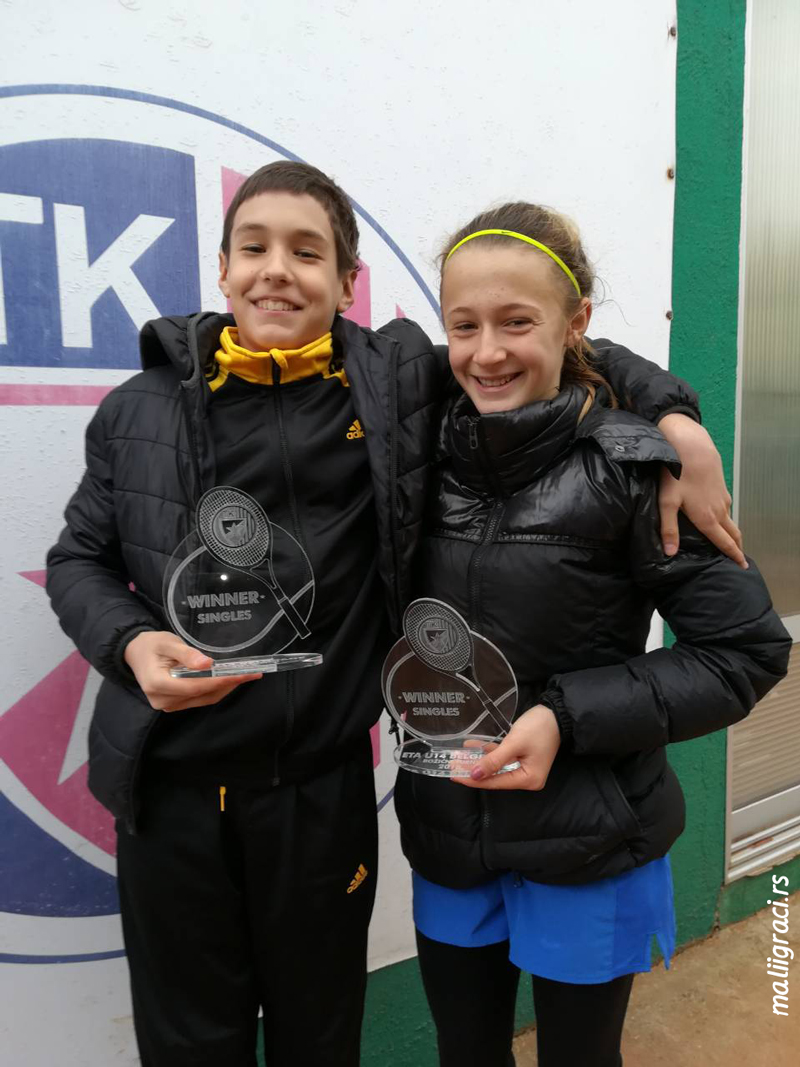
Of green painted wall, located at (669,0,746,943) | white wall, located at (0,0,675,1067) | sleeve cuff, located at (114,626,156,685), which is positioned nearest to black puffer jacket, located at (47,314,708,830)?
sleeve cuff, located at (114,626,156,685)

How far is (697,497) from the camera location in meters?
1.13

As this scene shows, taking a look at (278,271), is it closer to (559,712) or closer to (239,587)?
(239,587)

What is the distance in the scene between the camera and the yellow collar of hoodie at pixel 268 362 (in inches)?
45.9

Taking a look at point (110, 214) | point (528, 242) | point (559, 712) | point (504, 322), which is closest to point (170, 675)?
point (559, 712)

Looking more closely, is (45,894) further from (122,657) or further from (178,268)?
(178,268)

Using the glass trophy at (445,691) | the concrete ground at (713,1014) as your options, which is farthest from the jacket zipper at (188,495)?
the concrete ground at (713,1014)

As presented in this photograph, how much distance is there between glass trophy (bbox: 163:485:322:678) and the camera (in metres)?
1.13

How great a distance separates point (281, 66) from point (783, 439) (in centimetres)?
197

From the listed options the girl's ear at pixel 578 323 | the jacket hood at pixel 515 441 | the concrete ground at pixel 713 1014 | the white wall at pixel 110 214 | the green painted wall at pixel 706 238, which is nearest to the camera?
the jacket hood at pixel 515 441

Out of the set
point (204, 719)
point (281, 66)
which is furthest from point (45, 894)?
point (281, 66)

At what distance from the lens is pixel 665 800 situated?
124cm

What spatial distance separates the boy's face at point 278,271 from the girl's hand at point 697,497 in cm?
57

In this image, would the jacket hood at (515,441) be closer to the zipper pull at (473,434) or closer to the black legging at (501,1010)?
the zipper pull at (473,434)

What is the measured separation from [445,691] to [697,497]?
18.2 inches
